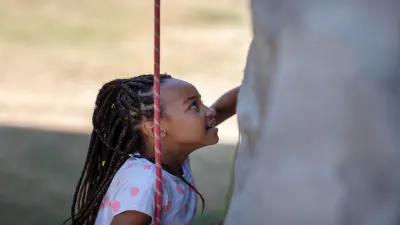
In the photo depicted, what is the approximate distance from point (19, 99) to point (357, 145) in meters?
3.82

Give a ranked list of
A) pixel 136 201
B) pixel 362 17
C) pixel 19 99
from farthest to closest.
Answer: pixel 19 99, pixel 136 201, pixel 362 17

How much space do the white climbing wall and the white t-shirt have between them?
0.63m

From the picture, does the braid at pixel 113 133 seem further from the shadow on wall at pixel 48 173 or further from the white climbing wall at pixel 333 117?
the shadow on wall at pixel 48 173

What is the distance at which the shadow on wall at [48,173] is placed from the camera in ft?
9.93

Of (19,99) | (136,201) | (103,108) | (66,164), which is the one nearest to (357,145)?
(136,201)

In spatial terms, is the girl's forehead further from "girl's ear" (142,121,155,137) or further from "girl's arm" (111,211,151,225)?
"girl's arm" (111,211,151,225)

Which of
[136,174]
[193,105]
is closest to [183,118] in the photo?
[193,105]

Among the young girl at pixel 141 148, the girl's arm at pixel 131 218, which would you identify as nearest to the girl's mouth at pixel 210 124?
the young girl at pixel 141 148

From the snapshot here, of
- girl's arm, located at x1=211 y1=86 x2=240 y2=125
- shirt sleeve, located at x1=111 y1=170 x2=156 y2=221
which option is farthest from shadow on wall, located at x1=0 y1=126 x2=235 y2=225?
shirt sleeve, located at x1=111 y1=170 x2=156 y2=221

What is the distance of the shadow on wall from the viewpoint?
3.03 m

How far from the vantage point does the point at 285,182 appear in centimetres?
73

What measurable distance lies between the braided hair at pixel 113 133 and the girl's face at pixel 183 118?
35 mm

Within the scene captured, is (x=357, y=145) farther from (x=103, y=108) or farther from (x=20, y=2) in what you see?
(x=20, y=2)

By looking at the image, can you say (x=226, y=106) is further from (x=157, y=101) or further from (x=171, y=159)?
(x=157, y=101)
